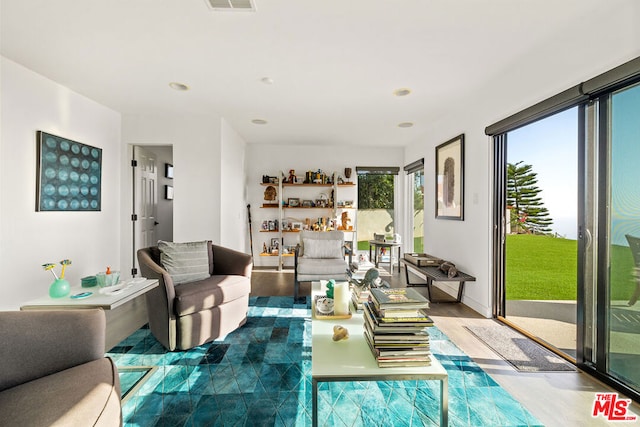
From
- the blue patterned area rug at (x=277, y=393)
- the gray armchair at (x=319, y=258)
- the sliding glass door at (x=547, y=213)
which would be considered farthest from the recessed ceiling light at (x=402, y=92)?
the blue patterned area rug at (x=277, y=393)

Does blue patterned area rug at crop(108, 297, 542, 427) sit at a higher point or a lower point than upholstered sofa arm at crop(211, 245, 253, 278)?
lower

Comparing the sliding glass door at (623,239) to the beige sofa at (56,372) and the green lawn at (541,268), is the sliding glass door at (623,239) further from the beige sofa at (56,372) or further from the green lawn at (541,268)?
the beige sofa at (56,372)

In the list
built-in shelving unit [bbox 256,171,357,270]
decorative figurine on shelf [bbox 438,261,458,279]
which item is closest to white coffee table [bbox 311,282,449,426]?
decorative figurine on shelf [bbox 438,261,458,279]

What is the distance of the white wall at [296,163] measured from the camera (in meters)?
5.97

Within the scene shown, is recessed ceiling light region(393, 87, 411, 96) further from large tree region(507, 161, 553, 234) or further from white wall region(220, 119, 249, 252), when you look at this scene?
white wall region(220, 119, 249, 252)

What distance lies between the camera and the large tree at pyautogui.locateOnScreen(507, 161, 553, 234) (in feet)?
10.4

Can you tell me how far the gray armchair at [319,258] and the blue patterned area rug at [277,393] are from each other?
1316 millimetres

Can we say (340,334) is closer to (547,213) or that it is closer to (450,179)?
(547,213)

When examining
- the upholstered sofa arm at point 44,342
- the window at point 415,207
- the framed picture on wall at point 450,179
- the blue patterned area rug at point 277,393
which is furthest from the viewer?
the window at point 415,207

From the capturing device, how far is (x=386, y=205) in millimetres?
6281

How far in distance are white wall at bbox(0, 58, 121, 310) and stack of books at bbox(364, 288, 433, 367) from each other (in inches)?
128

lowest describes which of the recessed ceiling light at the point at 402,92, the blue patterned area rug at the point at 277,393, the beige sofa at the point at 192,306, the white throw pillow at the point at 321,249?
the blue patterned area rug at the point at 277,393

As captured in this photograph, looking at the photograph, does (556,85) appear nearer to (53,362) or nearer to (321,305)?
(321,305)

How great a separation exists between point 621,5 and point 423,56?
120cm
